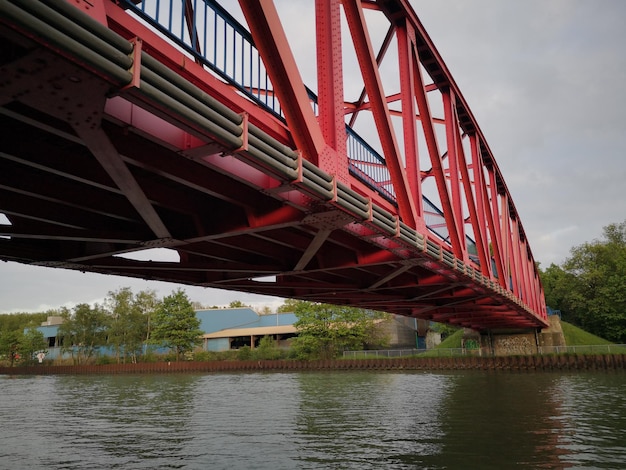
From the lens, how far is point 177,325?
78875 millimetres

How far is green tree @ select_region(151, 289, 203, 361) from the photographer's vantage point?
78625 mm

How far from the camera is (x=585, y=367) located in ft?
166

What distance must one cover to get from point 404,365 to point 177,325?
36.9 metres

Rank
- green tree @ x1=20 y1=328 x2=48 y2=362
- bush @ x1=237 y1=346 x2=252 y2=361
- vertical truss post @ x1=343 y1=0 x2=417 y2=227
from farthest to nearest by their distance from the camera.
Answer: green tree @ x1=20 y1=328 x2=48 y2=362 < bush @ x1=237 y1=346 x2=252 y2=361 < vertical truss post @ x1=343 y1=0 x2=417 y2=227

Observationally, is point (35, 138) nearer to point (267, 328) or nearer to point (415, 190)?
point (415, 190)

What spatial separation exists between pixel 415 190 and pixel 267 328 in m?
79.2

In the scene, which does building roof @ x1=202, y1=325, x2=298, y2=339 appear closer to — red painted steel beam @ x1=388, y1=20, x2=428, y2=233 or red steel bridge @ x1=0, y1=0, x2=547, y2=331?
red steel bridge @ x1=0, y1=0, x2=547, y2=331

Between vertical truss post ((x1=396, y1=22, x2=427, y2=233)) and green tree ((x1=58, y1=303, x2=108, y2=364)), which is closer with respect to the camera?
vertical truss post ((x1=396, y1=22, x2=427, y2=233))

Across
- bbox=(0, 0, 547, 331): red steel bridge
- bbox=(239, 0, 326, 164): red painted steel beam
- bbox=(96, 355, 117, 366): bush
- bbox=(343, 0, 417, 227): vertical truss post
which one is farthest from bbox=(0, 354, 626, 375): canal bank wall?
bbox=(239, 0, 326, 164): red painted steel beam

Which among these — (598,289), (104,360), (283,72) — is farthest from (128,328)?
(283,72)

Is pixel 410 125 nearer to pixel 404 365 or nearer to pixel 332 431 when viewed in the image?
pixel 332 431

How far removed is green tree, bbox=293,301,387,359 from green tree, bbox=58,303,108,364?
141 feet

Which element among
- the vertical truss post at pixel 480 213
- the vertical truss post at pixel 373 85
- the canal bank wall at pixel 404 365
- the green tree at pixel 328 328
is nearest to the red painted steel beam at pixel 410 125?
the vertical truss post at pixel 373 85

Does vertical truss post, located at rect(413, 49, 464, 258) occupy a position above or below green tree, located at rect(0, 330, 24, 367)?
above
